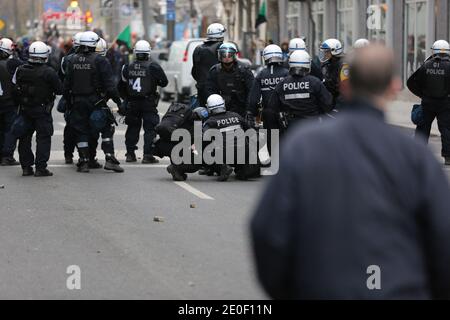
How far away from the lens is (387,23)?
3794cm

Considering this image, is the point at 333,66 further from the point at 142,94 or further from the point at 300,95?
the point at 142,94

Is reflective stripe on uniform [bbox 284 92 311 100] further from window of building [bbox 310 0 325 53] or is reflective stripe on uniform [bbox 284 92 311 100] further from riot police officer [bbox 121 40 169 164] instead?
window of building [bbox 310 0 325 53]

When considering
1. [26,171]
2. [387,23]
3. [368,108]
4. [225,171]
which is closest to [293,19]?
[387,23]

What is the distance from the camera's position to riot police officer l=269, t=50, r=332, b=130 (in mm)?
15086

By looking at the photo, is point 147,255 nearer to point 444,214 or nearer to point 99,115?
point 444,214

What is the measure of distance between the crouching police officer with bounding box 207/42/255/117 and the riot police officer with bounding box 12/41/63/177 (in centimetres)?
205

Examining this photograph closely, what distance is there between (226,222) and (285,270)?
25.2 feet

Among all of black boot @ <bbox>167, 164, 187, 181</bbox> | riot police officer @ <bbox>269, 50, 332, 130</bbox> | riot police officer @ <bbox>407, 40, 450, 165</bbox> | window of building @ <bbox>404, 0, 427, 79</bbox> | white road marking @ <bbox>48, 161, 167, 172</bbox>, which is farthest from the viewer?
window of building @ <bbox>404, 0, 427, 79</bbox>

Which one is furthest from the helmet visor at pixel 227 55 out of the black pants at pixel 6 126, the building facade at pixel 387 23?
the building facade at pixel 387 23

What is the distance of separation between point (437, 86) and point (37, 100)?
18.2 ft

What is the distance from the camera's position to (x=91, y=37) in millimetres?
16812

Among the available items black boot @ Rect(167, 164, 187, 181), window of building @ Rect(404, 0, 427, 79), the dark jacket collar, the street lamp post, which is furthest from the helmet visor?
the street lamp post

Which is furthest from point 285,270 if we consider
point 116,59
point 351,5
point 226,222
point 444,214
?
point 351,5
